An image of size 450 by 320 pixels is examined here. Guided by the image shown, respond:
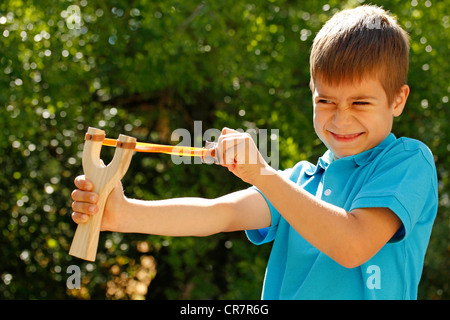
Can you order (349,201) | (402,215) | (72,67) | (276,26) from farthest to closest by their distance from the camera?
(276,26) → (72,67) → (349,201) → (402,215)

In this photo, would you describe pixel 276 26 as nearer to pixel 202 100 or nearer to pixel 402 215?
pixel 202 100

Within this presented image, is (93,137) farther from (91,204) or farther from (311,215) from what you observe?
(311,215)

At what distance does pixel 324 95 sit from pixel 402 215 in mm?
412

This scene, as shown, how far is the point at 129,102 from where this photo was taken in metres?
3.98

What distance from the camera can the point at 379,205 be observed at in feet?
5.22

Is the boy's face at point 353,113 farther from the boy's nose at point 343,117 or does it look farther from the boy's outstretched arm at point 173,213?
the boy's outstretched arm at point 173,213

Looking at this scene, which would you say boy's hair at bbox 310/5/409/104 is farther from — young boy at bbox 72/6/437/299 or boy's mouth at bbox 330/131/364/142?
boy's mouth at bbox 330/131/364/142

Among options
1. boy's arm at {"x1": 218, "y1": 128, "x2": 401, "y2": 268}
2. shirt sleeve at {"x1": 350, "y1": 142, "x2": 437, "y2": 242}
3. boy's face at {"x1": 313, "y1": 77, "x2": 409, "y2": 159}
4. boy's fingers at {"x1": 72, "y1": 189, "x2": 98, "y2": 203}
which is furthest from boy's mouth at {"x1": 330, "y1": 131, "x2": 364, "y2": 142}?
boy's fingers at {"x1": 72, "y1": 189, "x2": 98, "y2": 203}

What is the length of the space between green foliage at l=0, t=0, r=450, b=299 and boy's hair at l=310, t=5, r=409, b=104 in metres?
1.45

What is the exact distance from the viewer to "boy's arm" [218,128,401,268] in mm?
1556

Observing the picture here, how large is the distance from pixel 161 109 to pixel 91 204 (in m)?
2.30
